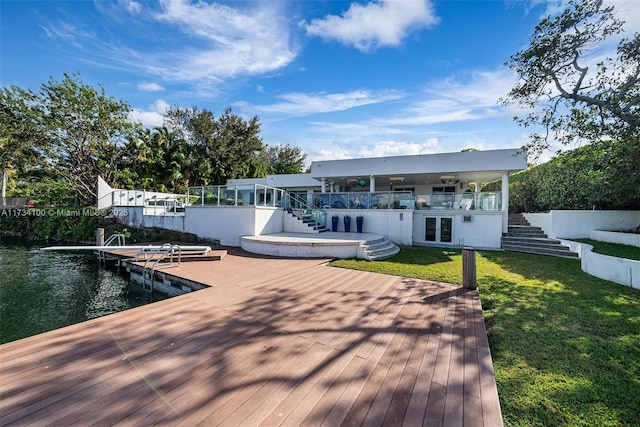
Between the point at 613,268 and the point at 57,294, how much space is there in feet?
50.8

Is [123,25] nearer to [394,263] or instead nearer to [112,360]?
[112,360]

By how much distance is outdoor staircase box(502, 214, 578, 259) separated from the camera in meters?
10.9

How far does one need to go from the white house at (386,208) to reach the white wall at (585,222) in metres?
2.10

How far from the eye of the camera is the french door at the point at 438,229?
13.3 metres

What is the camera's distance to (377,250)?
1002 cm

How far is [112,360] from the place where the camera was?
286 cm

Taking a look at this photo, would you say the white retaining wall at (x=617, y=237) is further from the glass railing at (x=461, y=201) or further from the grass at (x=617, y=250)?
the glass railing at (x=461, y=201)

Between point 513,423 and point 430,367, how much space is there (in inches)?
31.0

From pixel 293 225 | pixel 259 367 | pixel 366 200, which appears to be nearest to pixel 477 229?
pixel 366 200

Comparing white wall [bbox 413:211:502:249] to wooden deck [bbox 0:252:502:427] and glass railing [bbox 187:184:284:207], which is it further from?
wooden deck [bbox 0:252:502:427]

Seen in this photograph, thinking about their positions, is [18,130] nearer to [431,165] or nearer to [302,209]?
[302,209]

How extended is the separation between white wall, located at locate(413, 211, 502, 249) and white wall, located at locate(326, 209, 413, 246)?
4.22 ft

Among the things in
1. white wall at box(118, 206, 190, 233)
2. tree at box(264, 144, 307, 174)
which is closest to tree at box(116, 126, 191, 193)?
white wall at box(118, 206, 190, 233)

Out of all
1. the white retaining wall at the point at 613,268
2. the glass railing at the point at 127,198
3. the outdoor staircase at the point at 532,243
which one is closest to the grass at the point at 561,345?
the white retaining wall at the point at 613,268
